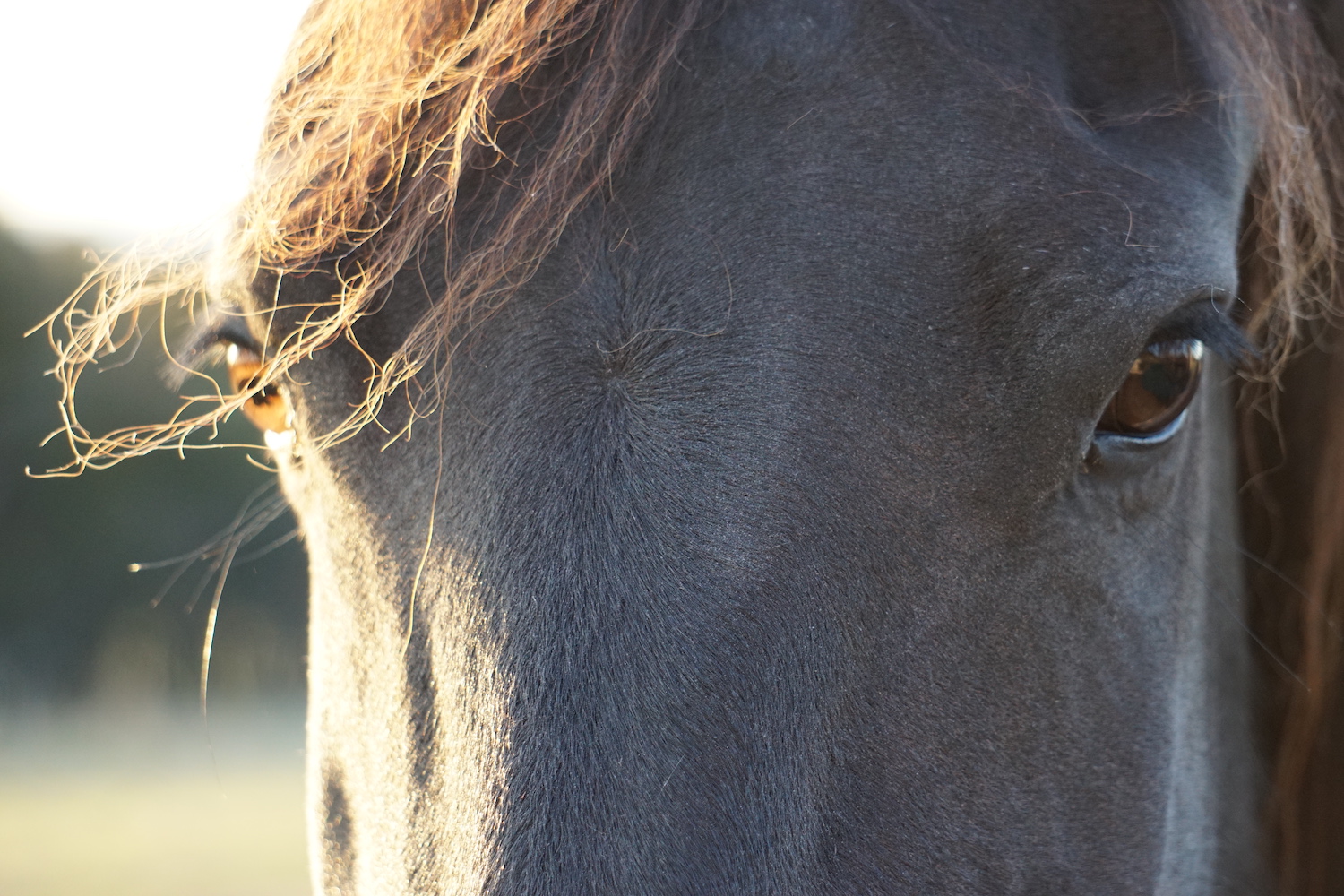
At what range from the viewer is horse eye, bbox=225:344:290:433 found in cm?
172

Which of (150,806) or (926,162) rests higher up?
(926,162)

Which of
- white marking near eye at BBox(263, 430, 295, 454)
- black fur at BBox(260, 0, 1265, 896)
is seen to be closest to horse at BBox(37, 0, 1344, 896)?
black fur at BBox(260, 0, 1265, 896)

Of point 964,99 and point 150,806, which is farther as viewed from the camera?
point 150,806

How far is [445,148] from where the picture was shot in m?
1.37

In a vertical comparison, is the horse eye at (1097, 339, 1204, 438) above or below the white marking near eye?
below

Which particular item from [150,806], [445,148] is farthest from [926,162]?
[150,806]

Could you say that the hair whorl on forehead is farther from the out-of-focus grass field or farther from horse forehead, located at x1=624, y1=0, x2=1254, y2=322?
the out-of-focus grass field

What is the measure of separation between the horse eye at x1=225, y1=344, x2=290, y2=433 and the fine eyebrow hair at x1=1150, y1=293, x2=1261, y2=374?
122 centimetres

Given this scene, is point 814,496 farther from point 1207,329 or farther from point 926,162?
point 1207,329

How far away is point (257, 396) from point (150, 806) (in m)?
11.3

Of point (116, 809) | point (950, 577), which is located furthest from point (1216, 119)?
point (116, 809)

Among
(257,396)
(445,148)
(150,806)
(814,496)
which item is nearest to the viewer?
(814,496)

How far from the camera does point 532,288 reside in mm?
1342

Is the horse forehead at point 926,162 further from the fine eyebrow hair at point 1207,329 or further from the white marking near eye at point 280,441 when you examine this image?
the white marking near eye at point 280,441
